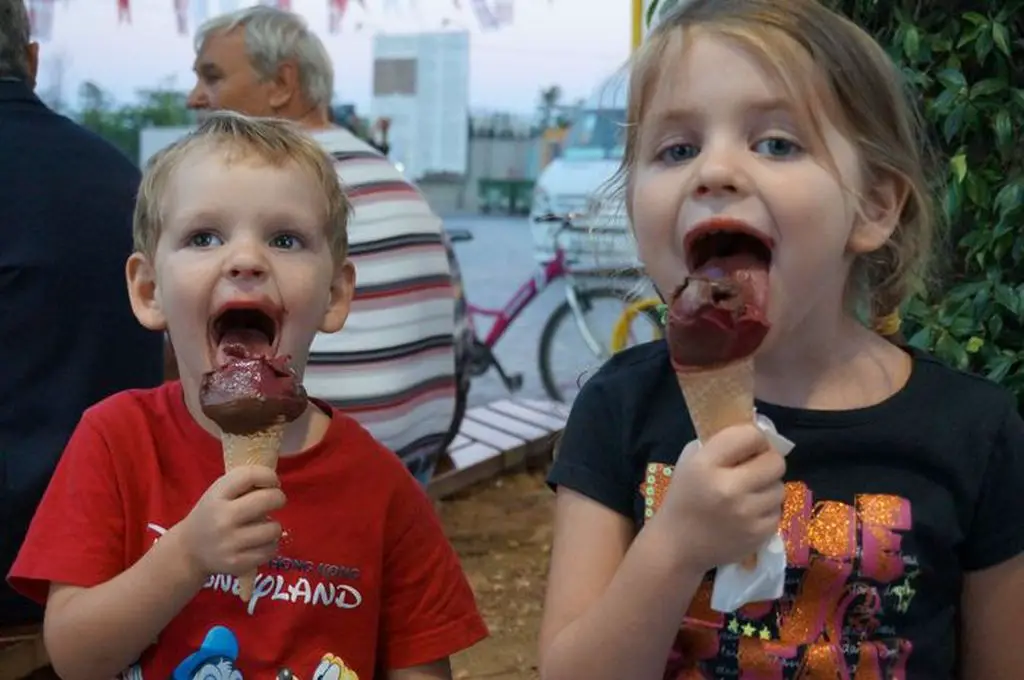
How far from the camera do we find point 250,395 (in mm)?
1259

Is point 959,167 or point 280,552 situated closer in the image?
point 280,552

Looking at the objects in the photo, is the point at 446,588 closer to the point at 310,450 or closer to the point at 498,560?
the point at 310,450

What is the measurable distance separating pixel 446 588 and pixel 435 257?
1.99 metres

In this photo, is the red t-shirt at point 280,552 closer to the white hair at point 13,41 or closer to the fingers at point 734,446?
the fingers at point 734,446

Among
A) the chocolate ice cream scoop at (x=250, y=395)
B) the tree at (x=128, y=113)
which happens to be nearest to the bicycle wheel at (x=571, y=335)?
the tree at (x=128, y=113)

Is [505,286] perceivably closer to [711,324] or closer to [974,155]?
[974,155]

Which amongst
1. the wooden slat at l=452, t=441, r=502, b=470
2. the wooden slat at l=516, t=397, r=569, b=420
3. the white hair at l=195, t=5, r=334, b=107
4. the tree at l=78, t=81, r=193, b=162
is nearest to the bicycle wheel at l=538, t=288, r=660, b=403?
the wooden slat at l=516, t=397, r=569, b=420

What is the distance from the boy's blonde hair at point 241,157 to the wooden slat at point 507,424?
13.0 feet

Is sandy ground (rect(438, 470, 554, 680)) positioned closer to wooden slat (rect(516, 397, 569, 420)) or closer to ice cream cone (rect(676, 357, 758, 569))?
wooden slat (rect(516, 397, 569, 420))

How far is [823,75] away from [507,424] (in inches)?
179

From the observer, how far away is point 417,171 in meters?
7.39

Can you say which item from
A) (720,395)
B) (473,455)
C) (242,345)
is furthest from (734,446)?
(473,455)

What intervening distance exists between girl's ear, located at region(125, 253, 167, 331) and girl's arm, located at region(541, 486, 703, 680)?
587mm

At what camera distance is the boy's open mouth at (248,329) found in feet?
4.54
